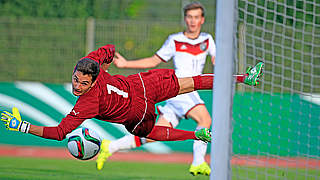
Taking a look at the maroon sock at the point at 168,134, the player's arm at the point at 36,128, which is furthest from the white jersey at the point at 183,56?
the player's arm at the point at 36,128

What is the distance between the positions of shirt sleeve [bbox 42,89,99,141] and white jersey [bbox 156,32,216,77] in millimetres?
2500

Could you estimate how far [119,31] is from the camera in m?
11.2

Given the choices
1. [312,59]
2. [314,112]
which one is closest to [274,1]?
[312,59]

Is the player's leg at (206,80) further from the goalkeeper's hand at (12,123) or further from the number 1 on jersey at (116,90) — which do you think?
the goalkeeper's hand at (12,123)

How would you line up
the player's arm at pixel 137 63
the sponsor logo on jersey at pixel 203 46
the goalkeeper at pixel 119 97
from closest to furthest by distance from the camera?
the goalkeeper at pixel 119 97 < the player's arm at pixel 137 63 < the sponsor logo on jersey at pixel 203 46

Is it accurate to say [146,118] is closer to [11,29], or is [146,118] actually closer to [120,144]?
[120,144]

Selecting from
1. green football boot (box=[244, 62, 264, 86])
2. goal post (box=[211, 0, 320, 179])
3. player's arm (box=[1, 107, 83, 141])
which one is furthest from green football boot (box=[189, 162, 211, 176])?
player's arm (box=[1, 107, 83, 141])

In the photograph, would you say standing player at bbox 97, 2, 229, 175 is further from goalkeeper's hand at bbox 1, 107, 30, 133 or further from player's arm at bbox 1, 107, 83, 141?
goalkeeper's hand at bbox 1, 107, 30, 133

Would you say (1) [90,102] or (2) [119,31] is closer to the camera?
(1) [90,102]

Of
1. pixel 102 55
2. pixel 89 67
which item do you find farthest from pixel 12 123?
pixel 102 55

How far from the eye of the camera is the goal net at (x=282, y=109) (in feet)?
25.1

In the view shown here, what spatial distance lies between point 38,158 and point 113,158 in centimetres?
147

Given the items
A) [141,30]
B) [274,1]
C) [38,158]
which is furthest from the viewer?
[141,30]

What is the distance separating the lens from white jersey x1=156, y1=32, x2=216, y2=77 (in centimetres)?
728
